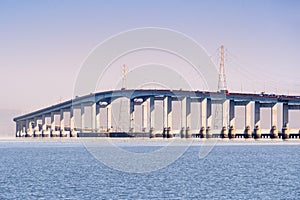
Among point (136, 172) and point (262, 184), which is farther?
point (136, 172)

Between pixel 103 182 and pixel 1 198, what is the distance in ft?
45.3

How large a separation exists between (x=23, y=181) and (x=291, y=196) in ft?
81.5

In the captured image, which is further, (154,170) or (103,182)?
(154,170)

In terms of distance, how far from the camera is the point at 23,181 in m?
64.4

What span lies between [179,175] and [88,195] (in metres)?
20.9

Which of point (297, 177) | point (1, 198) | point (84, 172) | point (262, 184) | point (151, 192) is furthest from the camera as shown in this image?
point (84, 172)

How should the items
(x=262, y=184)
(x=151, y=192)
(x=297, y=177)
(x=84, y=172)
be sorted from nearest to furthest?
(x=151, y=192)
(x=262, y=184)
(x=297, y=177)
(x=84, y=172)

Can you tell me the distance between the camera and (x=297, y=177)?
69.6 meters

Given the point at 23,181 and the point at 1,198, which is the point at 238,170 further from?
the point at 1,198

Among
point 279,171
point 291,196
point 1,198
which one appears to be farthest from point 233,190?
point 279,171

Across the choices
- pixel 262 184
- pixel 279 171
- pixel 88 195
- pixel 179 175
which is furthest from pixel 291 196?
pixel 279 171

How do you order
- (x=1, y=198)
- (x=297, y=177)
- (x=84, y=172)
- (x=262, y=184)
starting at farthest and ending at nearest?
1. (x=84, y=172)
2. (x=297, y=177)
3. (x=262, y=184)
4. (x=1, y=198)

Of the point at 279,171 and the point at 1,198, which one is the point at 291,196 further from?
the point at 279,171

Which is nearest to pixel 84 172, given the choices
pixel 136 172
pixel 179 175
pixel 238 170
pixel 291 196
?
pixel 136 172
